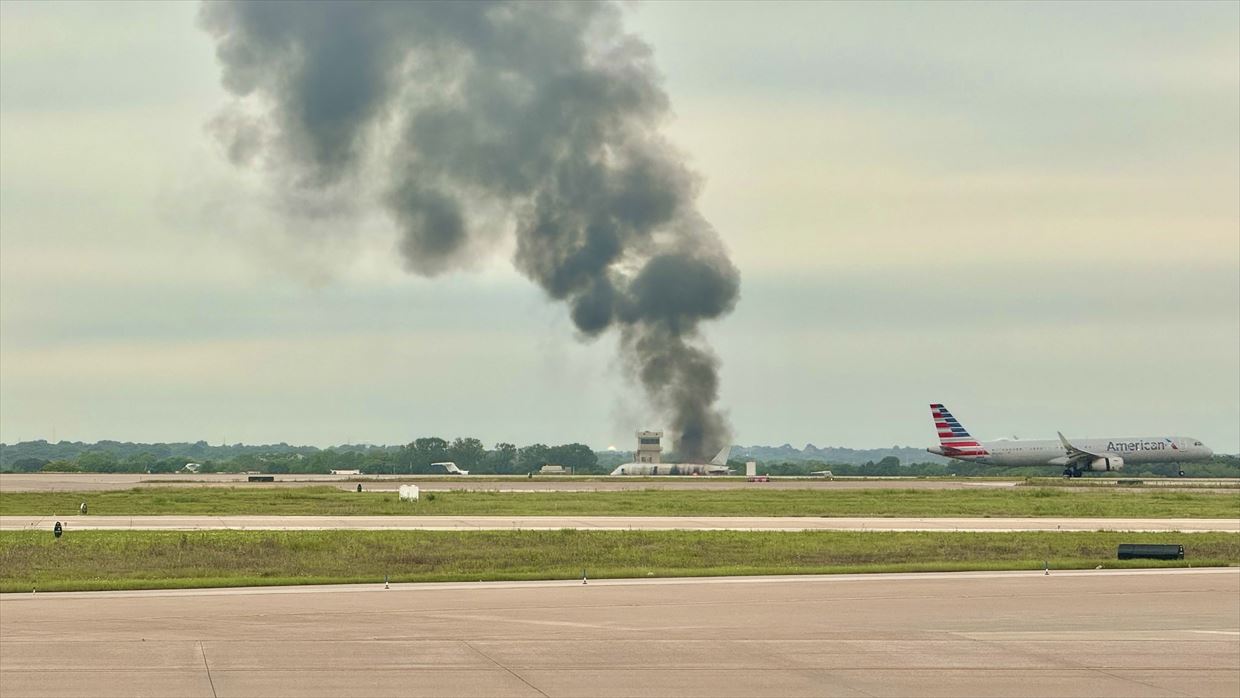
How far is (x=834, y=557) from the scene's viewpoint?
1779 inches

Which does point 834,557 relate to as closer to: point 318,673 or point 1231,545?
point 1231,545

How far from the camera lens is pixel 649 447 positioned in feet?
627

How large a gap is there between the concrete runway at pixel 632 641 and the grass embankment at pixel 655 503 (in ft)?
113

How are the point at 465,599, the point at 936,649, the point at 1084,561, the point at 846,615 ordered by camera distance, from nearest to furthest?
the point at 936,649 < the point at 846,615 < the point at 465,599 < the point at 1084,561

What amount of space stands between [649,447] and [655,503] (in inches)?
4319

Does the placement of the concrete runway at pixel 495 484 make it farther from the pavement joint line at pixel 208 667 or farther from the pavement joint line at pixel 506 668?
the pavement joint line at pixel 208 667

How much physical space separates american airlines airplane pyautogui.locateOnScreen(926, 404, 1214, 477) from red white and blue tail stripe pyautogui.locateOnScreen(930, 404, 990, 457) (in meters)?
0.12

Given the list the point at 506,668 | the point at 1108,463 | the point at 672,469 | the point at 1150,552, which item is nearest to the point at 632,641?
the point at 506,668

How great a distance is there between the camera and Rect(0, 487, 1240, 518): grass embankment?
70500 mm

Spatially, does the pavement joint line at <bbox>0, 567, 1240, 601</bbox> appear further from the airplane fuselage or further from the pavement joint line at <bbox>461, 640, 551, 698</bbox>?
the airplane fuselage

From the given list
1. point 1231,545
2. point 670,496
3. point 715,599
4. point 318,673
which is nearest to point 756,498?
point 670,496

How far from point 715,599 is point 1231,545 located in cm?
2856

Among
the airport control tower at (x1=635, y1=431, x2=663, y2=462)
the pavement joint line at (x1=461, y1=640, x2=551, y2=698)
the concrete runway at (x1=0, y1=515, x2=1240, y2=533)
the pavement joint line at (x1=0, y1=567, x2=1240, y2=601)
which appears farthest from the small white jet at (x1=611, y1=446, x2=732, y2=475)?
the pavement joint line at (x1=461, y1=640, x2=551, y2=698)

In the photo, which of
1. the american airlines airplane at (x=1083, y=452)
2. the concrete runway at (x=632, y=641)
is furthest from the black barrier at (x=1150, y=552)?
the american airlines airplane at (x=1083, y=452)
